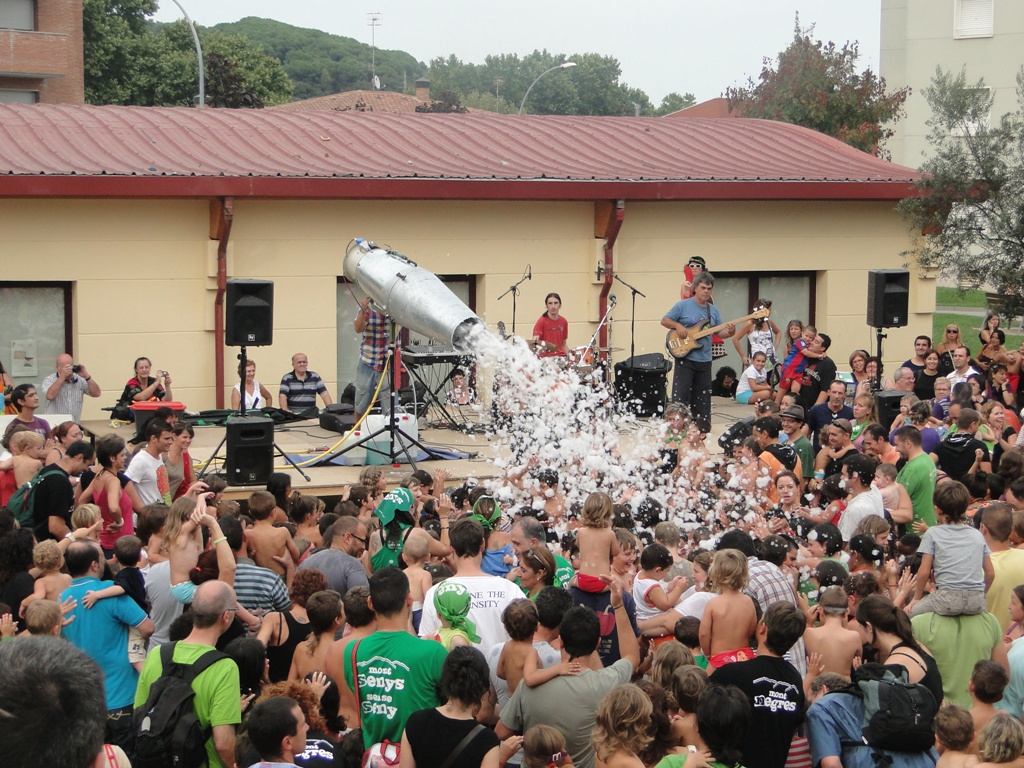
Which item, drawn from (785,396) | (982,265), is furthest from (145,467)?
(982,265)

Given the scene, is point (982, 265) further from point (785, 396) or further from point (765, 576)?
point (765, 576)

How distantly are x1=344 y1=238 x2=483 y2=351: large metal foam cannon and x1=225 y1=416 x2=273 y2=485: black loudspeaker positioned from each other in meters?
1.64

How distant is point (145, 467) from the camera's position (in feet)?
31.4

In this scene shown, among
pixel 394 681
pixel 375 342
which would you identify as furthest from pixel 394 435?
pixel 394 681

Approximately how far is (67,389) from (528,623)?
9.46 m

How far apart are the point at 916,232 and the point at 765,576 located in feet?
43.1

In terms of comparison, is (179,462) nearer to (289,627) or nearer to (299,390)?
(289,627)

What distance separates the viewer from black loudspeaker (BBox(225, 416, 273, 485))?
37.8 feet

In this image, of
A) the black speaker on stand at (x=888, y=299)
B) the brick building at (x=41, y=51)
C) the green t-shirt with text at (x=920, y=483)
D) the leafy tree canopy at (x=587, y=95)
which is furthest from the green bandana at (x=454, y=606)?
the leafy tree canopy at (x=587, y=95)

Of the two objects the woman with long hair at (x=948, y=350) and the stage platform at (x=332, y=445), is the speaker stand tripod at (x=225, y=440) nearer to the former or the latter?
the stage platform at (x=332, y=445)

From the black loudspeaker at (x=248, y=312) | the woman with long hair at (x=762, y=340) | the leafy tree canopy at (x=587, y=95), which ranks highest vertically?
the leafy tree canopy at (x=587, y=95)

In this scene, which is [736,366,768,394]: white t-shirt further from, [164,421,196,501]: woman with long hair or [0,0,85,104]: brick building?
[0,0,85,104]: brick building

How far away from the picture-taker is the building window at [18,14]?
148 ft

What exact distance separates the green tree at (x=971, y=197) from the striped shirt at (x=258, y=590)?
511 inches
